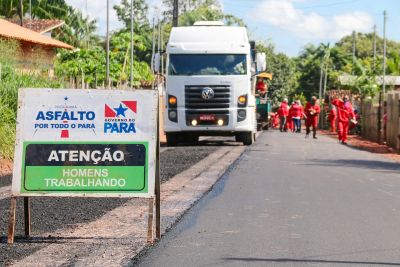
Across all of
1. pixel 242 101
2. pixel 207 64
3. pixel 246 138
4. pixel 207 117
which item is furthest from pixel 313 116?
pixel 207 64

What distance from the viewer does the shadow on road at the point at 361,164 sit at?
21.3 m

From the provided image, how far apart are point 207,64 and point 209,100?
107cm

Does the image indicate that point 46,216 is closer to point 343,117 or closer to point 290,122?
point 343,117

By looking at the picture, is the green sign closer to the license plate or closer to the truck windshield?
the truck windshield

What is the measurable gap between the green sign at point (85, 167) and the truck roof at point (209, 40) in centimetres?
1849

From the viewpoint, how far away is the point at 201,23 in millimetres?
29562

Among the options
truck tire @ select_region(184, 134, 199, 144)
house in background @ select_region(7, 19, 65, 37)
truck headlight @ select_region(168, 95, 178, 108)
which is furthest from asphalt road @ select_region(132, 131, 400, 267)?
house in background @ select_region(7, 19, 65, 37)

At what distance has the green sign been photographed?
9383 mm

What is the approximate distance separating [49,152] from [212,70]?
1884 cm

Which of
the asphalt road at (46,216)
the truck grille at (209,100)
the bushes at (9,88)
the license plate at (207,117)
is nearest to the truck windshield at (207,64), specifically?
the truck grille at (209,100)

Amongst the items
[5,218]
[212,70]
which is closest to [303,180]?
[5,218]

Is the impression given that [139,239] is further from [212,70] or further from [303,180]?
[212,70]

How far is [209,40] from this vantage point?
28.1 meters

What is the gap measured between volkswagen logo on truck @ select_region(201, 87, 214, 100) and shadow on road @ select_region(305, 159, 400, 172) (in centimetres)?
588
